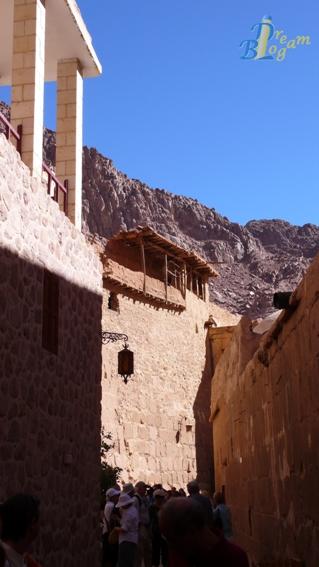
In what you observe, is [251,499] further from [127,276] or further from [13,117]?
[127,276]

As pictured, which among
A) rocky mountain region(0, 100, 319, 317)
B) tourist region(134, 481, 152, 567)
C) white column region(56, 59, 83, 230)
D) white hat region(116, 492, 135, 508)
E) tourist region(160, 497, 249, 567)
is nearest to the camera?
tourist region(160, 497, 249, 567)

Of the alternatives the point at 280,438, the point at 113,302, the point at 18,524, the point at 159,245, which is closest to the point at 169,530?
the point at 18,524

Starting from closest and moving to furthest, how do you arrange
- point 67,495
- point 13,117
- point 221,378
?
1. point 67,495
2. point 13,117
3. point 221,378

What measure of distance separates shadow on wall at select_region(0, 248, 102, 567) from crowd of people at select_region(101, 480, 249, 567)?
558 mm

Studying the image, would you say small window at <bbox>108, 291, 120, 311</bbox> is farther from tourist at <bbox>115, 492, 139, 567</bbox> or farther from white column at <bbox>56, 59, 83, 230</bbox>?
tourist at <bbox>115, 492, 139, 567</bbox>

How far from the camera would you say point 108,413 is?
2477 cm

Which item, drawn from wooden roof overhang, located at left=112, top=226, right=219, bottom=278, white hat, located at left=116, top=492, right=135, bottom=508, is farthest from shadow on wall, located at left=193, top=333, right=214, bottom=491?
white hat, located at left=116, top=492, right=135, bottom=508

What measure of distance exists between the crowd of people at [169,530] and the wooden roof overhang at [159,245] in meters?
17.6

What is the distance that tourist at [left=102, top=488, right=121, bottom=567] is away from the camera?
33.0ft

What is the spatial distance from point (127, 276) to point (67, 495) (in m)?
19.3

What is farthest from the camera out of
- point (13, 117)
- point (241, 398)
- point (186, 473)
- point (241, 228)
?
point (241, 228)

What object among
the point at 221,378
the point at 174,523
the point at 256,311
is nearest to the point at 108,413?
the point at 221,378

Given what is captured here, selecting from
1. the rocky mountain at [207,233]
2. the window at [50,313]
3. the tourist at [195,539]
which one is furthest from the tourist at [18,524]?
the rocky mountain at [207,233]

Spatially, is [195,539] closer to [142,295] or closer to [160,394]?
[142,295]
